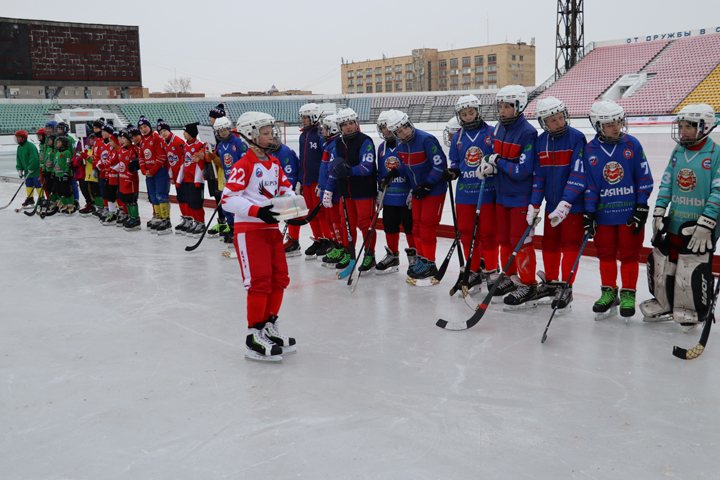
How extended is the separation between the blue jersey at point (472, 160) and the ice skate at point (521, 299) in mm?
711

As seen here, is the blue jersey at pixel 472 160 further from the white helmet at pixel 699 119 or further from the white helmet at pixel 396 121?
the white helmet at pixel 699 119

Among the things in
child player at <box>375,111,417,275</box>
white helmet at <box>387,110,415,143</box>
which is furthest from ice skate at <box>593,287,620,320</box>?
white helmet at <box>387,110,415,143</box>

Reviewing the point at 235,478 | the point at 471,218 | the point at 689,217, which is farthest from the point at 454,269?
the point at 235,478

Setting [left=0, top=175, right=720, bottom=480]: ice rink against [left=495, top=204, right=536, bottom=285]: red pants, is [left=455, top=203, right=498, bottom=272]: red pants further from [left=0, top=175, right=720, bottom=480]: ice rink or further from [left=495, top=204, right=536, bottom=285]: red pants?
[left=0, top=175, right=720, bottom=480]: ice rink

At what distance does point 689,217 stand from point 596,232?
0.58m

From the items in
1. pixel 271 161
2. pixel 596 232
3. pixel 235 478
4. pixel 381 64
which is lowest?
pixel 235 478

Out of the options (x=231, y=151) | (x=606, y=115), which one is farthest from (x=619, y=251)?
(x=231, y=151)

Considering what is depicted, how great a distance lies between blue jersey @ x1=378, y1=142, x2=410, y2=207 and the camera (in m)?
4.91

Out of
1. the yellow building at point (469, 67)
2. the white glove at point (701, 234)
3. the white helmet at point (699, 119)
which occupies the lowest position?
the white glove at point (701, 234)

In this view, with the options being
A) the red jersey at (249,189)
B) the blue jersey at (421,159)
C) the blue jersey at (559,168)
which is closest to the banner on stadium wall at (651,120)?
the blue jersey at (421,159)

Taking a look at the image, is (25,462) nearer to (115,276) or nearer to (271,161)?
(271,161)

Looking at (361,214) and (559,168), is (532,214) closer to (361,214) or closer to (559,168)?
(559,168)

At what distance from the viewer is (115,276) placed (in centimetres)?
521

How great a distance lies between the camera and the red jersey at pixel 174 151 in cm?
712
